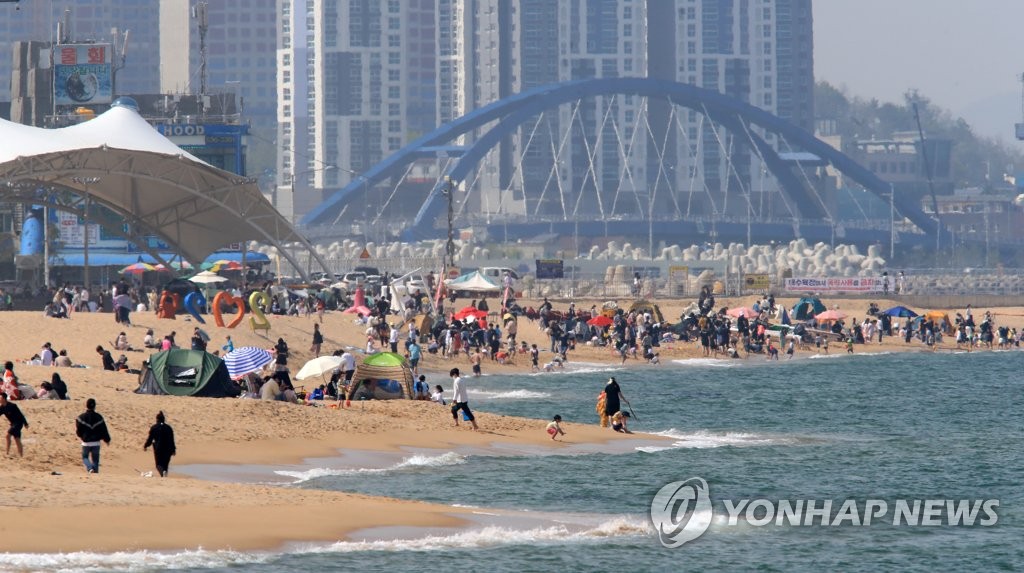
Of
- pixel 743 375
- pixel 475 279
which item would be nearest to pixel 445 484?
pixel 743 375

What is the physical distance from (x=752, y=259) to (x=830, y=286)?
46.4m

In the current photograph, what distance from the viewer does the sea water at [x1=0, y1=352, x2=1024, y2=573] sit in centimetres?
2266

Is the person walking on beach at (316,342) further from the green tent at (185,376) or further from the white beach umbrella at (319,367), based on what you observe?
the green tent at (185,376)

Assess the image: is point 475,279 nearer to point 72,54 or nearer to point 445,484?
point 72,54

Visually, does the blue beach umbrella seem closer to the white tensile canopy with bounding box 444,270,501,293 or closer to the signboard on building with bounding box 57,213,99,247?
the white tensile canopy with bounding box 444,270,501,293

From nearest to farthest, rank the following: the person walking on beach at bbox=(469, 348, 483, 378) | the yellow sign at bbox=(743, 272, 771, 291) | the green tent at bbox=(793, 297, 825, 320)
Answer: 1. the person walking on beach at bbox=(469, 348, 483, 378)
2. the green tent at bbox=(793, 297, 825, 320)
3. the yellow sign at bbox=(743, 272, 771, 291)

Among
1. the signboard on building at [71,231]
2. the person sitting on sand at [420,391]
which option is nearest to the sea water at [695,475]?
the person sitting on sand at [420,391]

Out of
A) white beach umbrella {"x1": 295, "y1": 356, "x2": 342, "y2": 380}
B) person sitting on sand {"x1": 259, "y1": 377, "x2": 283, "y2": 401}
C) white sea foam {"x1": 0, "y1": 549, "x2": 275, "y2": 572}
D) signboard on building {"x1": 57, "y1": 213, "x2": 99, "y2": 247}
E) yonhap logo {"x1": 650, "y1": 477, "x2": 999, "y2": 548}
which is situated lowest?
yonhap logo {"x1": 650, "y1": 477, "x2": 999, "y2": 548}

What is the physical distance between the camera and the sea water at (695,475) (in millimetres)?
22656

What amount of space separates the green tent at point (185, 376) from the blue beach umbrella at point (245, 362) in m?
1.43

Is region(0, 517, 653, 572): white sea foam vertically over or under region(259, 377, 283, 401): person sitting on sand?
under

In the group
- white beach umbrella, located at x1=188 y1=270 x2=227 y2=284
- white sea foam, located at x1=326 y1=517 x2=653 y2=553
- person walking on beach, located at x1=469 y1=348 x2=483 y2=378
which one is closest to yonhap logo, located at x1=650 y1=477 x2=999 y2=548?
white sea foam, located at x1=326 y1=517 x2=653 y2=553

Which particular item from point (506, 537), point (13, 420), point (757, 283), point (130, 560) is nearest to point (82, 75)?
point (757, 283)

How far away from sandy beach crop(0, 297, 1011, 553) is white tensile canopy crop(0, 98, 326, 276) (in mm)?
9624
